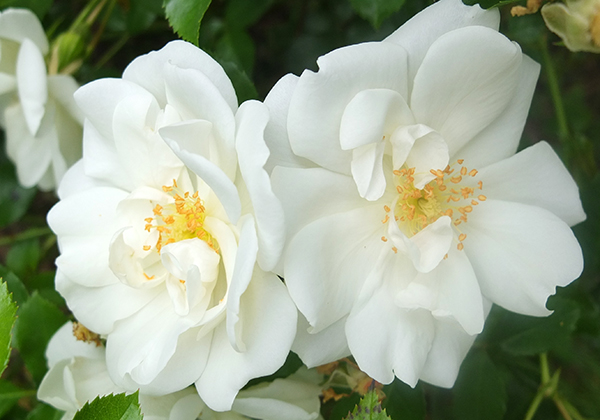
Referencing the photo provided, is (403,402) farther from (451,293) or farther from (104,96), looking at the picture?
(104,96)

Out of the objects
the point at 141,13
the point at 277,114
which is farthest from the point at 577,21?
the point at 141,13

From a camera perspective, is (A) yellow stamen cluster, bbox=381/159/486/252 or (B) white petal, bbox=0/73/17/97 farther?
(B) white petal, bbox=0/73/17/97

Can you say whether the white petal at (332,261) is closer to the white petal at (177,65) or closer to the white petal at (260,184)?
the white petal at (260,184)

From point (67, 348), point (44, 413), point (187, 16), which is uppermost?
point (187, 16)

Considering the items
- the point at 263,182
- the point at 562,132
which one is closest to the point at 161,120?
the point at 263,182

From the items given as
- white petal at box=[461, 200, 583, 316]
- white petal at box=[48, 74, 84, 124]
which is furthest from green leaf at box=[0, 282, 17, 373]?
white petal at box=[461, 200, 583, 316]

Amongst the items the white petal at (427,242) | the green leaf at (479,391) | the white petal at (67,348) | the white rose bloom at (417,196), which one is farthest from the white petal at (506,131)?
the white petal at (67,348)

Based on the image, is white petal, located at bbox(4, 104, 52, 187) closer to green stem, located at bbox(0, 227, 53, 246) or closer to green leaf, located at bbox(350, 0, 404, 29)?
green stem, located at bbox(0, 227, 53, 246)

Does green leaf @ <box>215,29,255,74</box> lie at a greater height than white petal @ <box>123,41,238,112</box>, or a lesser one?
lesser
